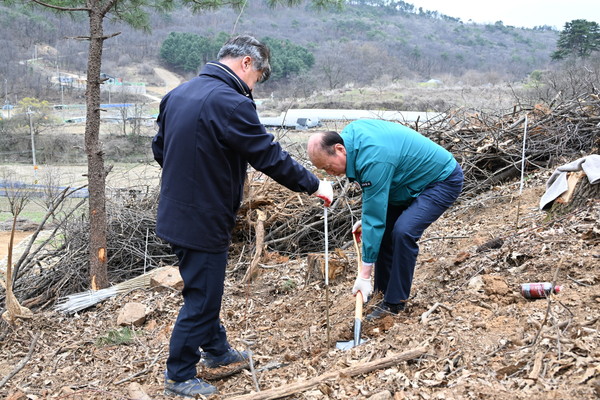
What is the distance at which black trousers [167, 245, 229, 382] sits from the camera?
2818 millimetres

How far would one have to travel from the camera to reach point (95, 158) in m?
5.23

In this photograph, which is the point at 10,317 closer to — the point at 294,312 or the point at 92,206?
the point at 92,206

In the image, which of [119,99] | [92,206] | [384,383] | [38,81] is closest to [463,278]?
[384,383]

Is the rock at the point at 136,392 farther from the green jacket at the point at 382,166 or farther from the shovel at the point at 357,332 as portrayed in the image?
the green jacket at the point at 382,166

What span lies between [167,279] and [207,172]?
8.43 feet

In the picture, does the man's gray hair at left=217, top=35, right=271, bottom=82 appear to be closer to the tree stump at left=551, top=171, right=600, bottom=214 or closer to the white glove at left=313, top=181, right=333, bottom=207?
the white glove at left=313, top=181, right=333, bottom=207

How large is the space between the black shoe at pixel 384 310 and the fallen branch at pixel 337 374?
746mm

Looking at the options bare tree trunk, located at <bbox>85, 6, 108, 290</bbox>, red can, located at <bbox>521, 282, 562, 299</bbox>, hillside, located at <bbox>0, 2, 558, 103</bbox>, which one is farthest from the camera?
hillside, located at <bbox>0, 2, 558, 103</bbox>

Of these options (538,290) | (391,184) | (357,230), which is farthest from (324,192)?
(538,290)

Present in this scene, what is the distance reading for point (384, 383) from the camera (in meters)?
2.48

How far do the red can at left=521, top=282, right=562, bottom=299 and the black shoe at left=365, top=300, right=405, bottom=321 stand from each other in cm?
72

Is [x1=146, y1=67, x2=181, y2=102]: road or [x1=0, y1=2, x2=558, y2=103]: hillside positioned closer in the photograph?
[x1=146, y1=67, x2=181, y2=102]: road

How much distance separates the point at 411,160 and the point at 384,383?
52.9 inches

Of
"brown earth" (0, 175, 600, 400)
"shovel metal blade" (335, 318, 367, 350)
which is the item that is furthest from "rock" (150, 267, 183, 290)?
"shovel metal blade" (335, 318, 367, 350)
